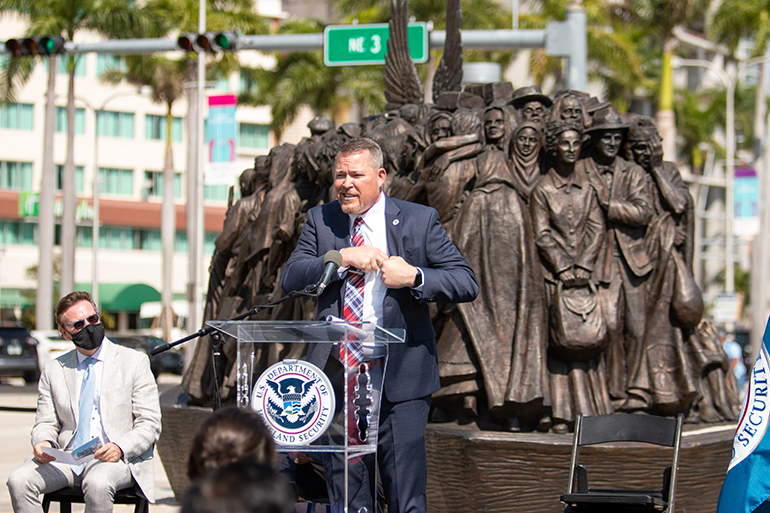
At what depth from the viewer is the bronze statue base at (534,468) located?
700 cm

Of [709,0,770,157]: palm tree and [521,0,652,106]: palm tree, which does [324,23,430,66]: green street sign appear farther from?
[709,0,770,157]: palm tree

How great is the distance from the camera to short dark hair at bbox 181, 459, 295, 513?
240 centimetres

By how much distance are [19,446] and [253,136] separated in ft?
134

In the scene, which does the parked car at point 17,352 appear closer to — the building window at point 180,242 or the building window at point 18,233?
the building window at point 18,233

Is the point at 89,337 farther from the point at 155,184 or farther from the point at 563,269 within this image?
the point at 155,184

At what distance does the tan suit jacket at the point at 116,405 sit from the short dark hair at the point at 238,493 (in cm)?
325

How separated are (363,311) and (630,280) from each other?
3.96 m

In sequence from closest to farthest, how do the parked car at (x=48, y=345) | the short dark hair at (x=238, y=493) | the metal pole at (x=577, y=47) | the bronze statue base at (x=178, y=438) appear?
the short dark hair at (x=238, y=493) → the bronze statue base at (x=178, y=438) → the metal pole at (x=577, y=47) → the parked car at (x=48, y=345)

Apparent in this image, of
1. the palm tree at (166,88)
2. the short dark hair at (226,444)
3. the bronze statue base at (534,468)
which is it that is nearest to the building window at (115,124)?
the palm tree at (166,88)

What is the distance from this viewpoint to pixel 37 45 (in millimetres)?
16000

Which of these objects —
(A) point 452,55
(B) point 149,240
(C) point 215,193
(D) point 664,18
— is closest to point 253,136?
(C) point 215,193

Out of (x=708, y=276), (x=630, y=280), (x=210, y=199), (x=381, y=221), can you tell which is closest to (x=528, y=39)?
(x=630, y=280)

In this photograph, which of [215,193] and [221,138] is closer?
[221,138]

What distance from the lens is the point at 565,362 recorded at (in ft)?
25.4
